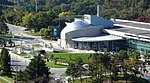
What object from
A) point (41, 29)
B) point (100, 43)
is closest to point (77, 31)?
point (100, 43)

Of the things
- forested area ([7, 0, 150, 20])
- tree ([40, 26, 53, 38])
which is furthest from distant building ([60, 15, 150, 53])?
forested area ([7, 0, 150, 20])

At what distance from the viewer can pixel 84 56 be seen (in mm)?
53469

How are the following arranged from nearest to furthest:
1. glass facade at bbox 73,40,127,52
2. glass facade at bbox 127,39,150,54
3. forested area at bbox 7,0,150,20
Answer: glass facade at bbox 127,39,150,54 → glass facade at bbox 73,40,127,52 → forested area at bbox 7,0,150,20

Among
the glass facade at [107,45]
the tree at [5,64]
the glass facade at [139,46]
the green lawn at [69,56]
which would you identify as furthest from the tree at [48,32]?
the tree at [5,64]

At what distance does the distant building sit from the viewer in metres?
56.9

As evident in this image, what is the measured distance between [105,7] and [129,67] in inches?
2630

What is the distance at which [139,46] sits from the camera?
185 ft

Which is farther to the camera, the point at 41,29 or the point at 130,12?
the point at 130,12

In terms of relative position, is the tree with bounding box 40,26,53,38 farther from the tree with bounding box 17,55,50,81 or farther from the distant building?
the tree with bounding box 17,55,50,81

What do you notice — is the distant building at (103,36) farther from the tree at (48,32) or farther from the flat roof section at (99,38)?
the tree at (48,32)

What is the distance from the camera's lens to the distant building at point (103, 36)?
187ft

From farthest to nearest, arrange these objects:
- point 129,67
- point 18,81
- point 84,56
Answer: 1. point 84,56
2. point 129,67
3. point 18,81

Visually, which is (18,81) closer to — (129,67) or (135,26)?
(129,67)

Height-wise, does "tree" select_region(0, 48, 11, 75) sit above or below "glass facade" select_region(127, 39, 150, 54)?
above
